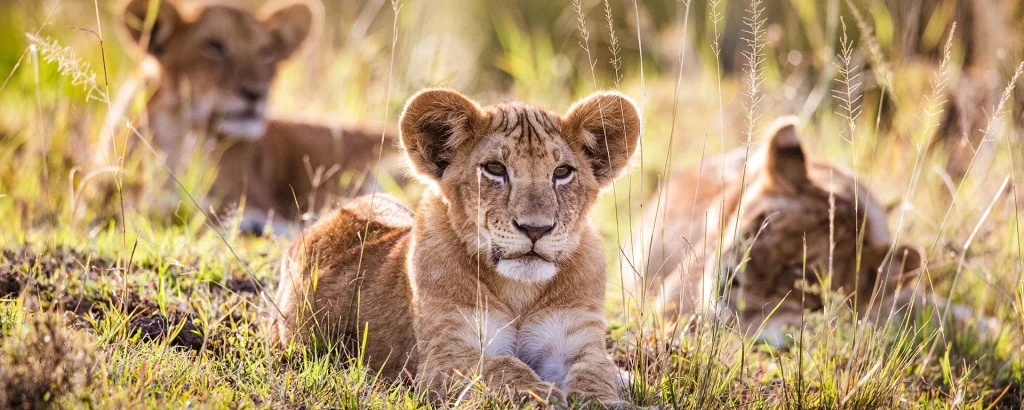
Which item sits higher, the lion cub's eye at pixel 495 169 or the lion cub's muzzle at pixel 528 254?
the lion cub's eye at pixel 495 169

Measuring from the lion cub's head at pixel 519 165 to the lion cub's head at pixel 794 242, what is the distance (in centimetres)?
161

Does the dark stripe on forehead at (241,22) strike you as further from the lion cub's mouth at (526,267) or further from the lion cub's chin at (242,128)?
the lion cub's mouth at (526,267)

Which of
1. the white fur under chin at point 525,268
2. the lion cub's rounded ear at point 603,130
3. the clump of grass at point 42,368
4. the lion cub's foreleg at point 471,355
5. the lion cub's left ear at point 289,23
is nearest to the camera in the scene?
the clump of grass at point 42,368

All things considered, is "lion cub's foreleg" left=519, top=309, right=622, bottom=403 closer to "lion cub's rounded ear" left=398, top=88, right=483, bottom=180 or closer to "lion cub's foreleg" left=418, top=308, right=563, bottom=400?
"lion cub's foreleg" left=418, top=308, right=563, bottom=400

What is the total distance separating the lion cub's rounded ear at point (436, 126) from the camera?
3506 millimetres

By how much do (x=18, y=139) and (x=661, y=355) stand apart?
4935 mm

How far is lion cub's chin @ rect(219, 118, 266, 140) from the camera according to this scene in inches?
267

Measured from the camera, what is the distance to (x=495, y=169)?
11.3ft

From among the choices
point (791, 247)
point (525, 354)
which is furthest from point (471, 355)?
point (791, 247)

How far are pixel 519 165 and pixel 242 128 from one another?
3880 millimetres

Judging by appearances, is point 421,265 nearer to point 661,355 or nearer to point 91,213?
point 661,355

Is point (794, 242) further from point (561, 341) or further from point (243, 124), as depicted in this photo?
point (243, 124)

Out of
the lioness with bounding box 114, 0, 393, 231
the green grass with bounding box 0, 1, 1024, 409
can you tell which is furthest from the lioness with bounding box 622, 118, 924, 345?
the lioness with bounding box 114, 0, 393, 231

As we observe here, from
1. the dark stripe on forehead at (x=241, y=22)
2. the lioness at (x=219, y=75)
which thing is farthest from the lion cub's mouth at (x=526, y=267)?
the dark stripe on forehead at (x=241, y=22)
